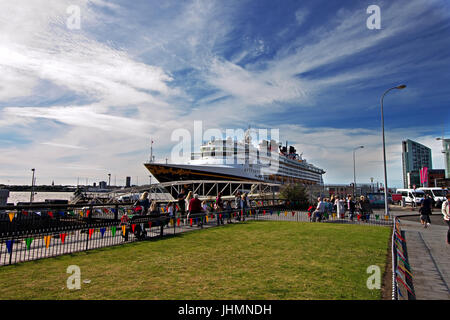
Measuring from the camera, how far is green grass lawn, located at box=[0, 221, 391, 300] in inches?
189

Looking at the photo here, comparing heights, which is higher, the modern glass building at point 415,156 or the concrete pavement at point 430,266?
the modern glass building at point 415,156

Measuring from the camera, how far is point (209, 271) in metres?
6.19

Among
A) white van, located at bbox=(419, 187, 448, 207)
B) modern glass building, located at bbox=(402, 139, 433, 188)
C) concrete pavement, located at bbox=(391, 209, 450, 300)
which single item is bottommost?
concrete pavement, located at bbox=(391, 209, 450, 300)

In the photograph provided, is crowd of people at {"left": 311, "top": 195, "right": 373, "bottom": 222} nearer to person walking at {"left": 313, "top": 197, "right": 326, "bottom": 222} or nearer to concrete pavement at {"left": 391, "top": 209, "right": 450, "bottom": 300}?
person walking at {"left": 313, "top": 197, "right": 326, "bottom": 222}

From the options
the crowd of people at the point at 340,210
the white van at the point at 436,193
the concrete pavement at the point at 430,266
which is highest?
the white van at the point at 436,193

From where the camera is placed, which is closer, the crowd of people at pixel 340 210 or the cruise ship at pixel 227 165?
the crowd of people at pixel 340 210

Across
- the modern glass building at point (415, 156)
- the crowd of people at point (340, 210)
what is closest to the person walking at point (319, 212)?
the crowd of people at point (340, 210)

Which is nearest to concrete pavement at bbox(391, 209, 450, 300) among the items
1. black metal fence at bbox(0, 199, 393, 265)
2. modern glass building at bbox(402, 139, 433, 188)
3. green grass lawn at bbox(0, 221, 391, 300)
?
green grass lawn at bbox(0, 221, 391, 300)

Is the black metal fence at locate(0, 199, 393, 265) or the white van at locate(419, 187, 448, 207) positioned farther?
the white van at locate(419, 187, 448, 207)

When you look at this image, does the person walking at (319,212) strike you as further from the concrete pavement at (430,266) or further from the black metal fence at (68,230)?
the concrete pavement at (430,266)

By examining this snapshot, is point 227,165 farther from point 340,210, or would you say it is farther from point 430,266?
point 430,266

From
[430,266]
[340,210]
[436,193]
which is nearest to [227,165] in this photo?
[340,210]

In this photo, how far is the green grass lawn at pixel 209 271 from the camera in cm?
481
